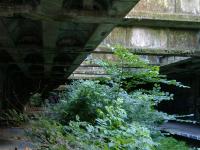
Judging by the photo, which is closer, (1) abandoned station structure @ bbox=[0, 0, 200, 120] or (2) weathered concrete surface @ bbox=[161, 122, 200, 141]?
(1) abandoned station structure @ bbox=[0, 0, 200, 120]

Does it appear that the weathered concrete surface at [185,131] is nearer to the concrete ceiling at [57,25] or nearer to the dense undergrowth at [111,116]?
the dense undergrowth at [111,116]

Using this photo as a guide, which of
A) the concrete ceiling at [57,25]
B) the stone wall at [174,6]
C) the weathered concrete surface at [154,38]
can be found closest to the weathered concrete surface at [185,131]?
the weathered concrete surface at [154,38]

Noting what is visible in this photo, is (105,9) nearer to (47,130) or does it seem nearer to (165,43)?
(47,130)

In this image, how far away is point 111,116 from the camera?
22.6ft

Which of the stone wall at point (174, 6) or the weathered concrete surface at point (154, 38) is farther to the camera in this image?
the weathered concrete surface at point (154, 38)

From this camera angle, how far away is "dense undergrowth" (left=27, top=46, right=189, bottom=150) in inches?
254

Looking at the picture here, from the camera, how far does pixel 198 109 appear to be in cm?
2311

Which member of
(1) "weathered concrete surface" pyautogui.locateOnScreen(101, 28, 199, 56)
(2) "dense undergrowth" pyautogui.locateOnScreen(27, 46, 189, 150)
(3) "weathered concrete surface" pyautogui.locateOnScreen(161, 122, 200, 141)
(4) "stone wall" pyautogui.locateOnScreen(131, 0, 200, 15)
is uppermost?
(4) "stone wall" pyautogui.locateOnScreen(131, 0, 200, 15)

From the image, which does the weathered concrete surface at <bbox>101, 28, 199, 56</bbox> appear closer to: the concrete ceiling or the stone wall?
the concrete ceiling

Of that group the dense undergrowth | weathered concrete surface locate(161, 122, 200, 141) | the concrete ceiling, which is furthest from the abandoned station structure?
weathered concrete surface locate(161, 122, 200, 141)

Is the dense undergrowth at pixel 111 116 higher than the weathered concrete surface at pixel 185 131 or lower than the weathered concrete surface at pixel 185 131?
higher

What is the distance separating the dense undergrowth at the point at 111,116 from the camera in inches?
254

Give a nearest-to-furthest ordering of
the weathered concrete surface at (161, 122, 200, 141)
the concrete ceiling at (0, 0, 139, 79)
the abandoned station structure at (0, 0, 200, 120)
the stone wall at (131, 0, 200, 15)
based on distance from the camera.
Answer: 1. the concrete ceiling at (0, 0, 139, 79)
2. the abandoned station structure at (0, 0, 200, 120)
3. the stone wall at (131, 0, 200, 15)
4. the weathered concrete surface at (161, 122, 200, 141)

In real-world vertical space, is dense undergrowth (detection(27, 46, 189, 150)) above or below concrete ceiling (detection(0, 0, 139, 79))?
below
